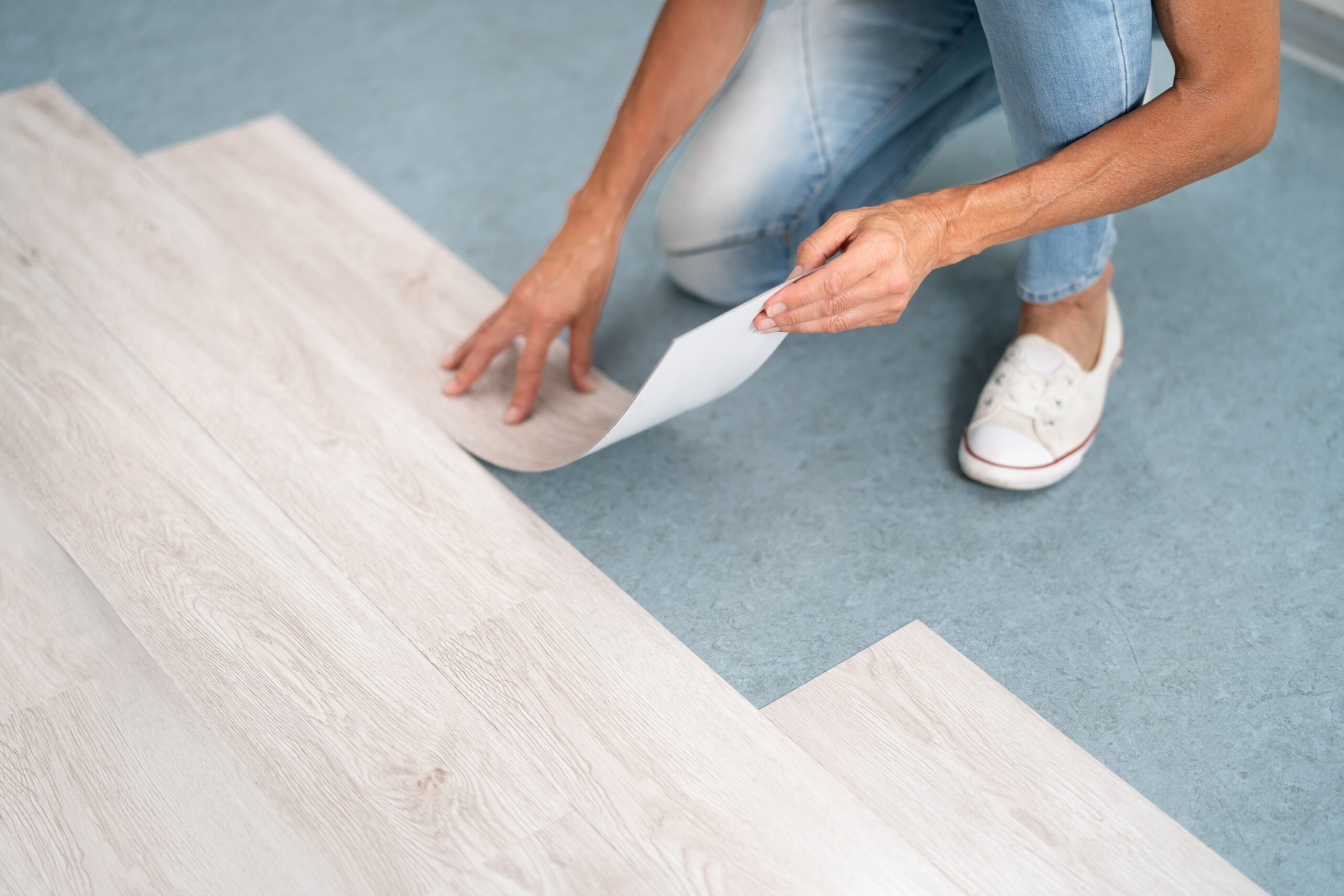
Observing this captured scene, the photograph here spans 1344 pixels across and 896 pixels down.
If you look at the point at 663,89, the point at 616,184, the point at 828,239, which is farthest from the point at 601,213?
the point at 828,239

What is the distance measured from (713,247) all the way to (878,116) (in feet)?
0.97

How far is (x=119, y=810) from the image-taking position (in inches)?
36.0

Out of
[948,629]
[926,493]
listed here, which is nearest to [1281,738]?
[948,629]

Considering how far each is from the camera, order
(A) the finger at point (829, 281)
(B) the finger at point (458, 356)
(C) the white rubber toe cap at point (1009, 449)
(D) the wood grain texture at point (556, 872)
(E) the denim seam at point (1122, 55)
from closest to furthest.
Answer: (D) the wood grain texture at point (556, 872), (A) the finger at point (829, 281), (E) the denim seam at point (1122, 55), (C) the white rubber toe cap at point (1009, 449), (B) the finger at point (458, 356)

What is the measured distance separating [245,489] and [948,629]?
0.77 meters

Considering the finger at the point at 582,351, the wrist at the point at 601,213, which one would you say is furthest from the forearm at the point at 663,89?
the finger at the point at 582,351

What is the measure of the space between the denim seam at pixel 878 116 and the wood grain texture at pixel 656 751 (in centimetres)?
66

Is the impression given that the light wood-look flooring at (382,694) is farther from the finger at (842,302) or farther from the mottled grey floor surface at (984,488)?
the finger at (842,302)

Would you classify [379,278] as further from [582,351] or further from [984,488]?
[984,488]

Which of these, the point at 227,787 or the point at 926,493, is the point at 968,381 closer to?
the point at 926,493

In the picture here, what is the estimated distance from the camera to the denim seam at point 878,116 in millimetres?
1520

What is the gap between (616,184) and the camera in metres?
1.32

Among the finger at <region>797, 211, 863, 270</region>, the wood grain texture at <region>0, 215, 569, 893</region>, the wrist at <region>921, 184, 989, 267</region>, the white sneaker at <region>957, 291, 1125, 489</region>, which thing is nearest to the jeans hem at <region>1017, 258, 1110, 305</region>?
the white sneaker at <region>957, 291, 1125, 489</region>

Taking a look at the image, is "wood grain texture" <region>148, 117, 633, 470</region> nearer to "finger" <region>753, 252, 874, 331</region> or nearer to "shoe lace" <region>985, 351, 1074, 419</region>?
"finger" <region>753, 252, 874, 331</region>
